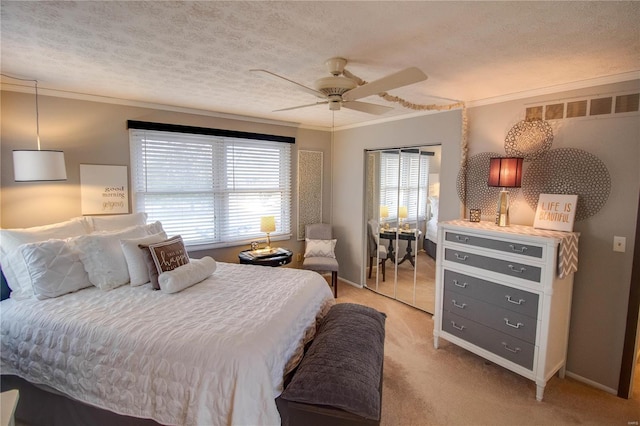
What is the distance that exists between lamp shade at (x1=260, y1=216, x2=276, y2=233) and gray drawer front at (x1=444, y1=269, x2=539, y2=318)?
2240mm

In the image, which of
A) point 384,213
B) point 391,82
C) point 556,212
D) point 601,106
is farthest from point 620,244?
point 384,213

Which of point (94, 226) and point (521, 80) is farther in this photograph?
point (94, 226)

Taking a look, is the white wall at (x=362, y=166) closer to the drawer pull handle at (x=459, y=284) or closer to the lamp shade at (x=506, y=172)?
the lamp shade at (x=506, y=172)

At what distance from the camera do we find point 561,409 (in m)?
2.30

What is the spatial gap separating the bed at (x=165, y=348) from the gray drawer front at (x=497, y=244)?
147 centimetres

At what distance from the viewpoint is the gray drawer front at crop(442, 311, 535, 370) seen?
2.45 metres

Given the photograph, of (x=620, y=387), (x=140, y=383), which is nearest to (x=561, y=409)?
(x=620, y=387)

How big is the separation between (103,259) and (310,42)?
7.42ft

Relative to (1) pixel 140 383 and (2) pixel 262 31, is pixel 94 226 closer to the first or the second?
(1) pixel 140 383

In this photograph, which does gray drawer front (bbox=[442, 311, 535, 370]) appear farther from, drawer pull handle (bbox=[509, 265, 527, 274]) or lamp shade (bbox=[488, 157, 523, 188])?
lamp shade (bbox=[488, 157, 523, 188])

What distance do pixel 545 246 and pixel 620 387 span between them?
1300mm

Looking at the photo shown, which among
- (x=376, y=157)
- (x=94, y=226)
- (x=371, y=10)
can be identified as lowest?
(x=94, y=226)

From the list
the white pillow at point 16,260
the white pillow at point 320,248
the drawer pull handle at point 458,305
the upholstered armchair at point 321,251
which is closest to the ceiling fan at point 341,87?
the drawer pull handle at point 458,305

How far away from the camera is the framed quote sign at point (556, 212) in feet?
8.28
